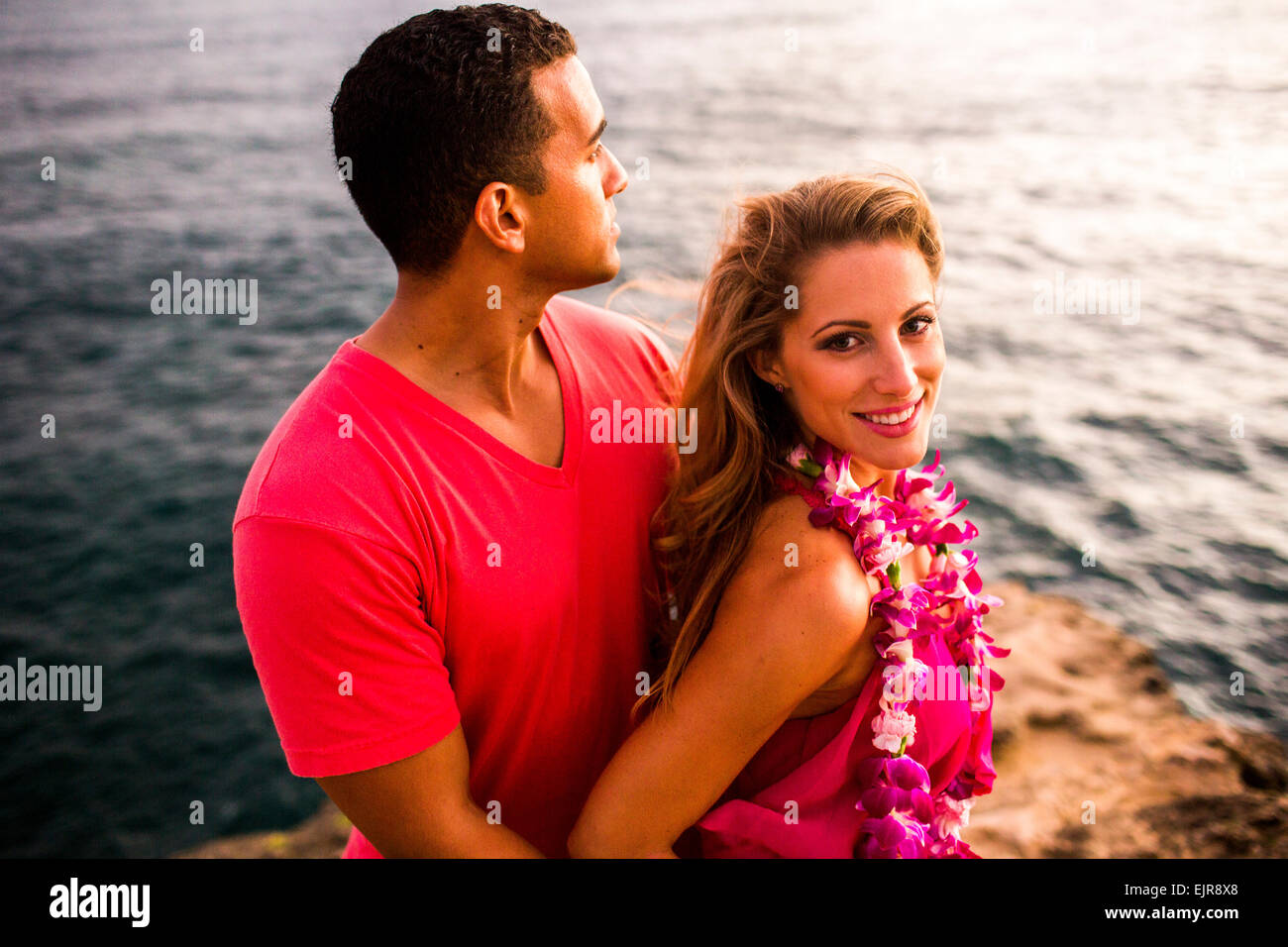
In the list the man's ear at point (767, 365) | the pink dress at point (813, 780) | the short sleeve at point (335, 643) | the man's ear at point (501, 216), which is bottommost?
the pink dress at point (813, 780)

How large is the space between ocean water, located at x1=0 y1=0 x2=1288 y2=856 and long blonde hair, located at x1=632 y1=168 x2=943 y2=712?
0.31 m

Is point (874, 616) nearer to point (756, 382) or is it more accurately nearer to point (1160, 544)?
point (756, 382)

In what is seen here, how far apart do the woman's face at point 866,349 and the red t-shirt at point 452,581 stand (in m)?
0.46

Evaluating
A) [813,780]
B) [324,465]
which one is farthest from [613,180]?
[813,780]

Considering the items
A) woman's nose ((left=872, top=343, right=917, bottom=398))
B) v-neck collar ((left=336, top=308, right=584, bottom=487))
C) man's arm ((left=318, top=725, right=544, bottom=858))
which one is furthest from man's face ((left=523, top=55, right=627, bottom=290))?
man's arm ((left=318, top=725, right=544, bottom=858))

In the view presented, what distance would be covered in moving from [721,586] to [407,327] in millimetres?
939

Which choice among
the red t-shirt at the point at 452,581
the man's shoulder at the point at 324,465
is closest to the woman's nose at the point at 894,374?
the red t-shirt at the point at 452,581

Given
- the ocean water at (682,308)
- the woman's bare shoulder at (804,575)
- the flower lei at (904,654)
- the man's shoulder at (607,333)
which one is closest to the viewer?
the woman's bare shoulder at (804,575)

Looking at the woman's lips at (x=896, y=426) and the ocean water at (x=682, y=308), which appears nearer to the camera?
the woman's lips at (x=896, y=426)

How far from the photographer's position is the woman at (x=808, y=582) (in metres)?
2.27

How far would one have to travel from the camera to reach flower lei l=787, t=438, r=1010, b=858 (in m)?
2.38

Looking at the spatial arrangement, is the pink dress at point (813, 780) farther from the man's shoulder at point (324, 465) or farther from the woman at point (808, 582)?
the man's shoulder at point (324, 465)

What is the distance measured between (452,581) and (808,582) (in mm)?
774
